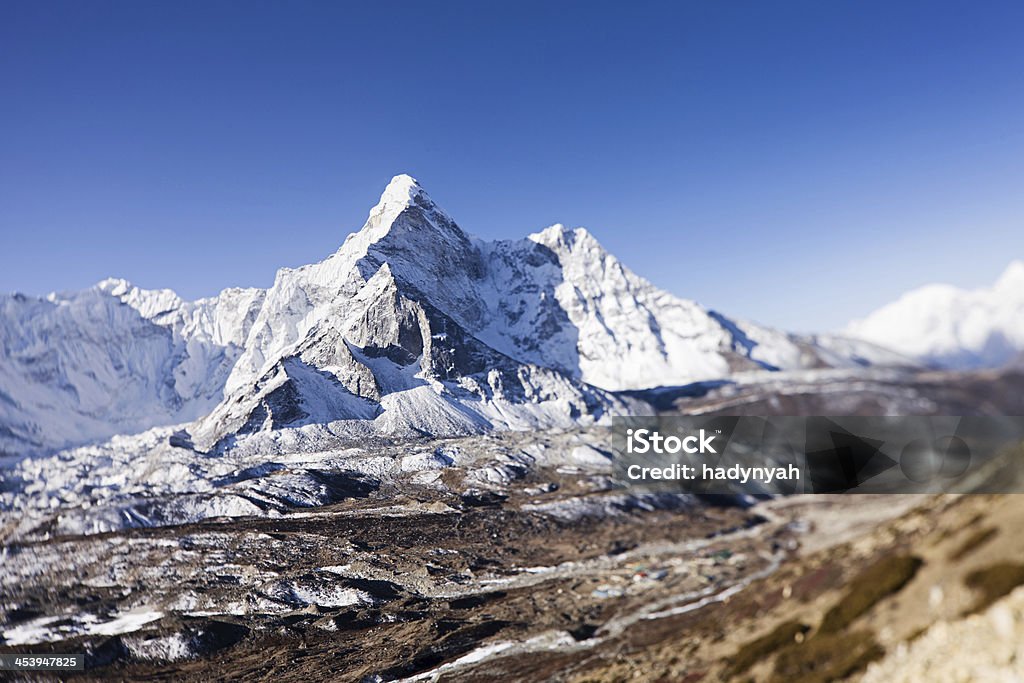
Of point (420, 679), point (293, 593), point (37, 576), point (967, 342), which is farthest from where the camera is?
point (37, 576)

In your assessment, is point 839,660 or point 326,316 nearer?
point 839,660

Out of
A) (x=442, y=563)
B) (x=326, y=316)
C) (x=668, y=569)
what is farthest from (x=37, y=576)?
(x=326, y=316)

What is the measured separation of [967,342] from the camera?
2483cm

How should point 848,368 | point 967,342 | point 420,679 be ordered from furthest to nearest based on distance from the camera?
1. point 420,679
2. point 848,368
3. point 967,342

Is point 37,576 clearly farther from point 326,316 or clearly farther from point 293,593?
point 326,316

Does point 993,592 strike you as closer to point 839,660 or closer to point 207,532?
point 839,660

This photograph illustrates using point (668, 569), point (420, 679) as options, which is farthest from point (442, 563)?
point (668, 569)

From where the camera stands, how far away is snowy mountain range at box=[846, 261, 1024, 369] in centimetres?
2291

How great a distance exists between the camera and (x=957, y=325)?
88.7 ft

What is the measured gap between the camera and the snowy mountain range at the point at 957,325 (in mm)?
22906

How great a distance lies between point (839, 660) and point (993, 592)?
25.8ft

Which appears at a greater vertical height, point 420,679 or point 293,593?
point 293,593

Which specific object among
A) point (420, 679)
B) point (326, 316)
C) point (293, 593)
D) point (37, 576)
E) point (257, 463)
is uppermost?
point (326, 316)

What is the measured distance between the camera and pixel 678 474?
87750mm
